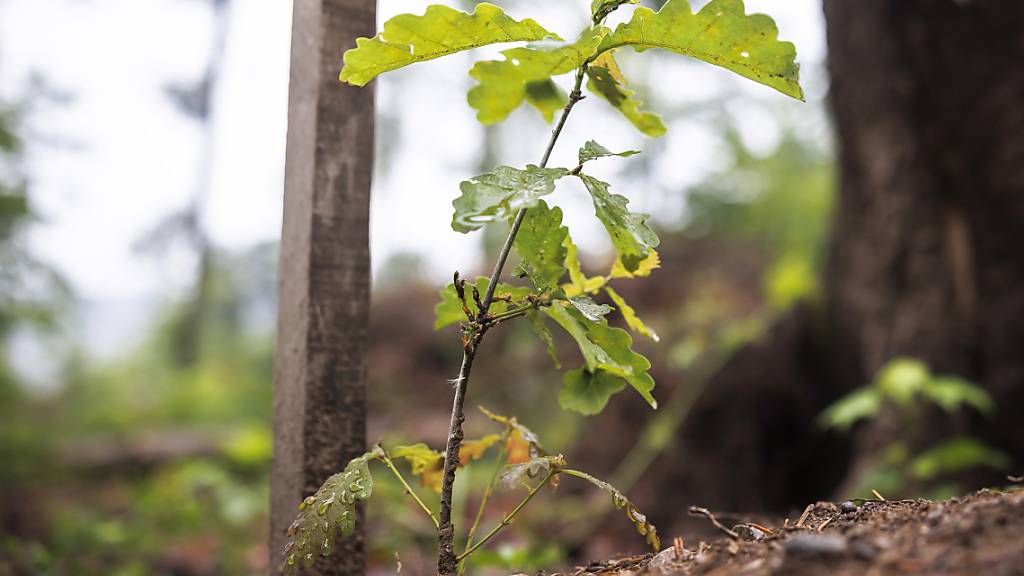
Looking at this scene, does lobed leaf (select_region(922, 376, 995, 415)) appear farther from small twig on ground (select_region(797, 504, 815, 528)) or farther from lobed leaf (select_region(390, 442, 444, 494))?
lobed leaf (select_region(390, 442, 444, 494))

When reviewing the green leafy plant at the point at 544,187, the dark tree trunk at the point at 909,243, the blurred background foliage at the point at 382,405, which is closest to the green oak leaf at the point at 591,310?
the green leafy plant at the point at 544,187

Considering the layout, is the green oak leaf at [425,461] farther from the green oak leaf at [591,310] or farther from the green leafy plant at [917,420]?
the green leafy plant at [917,420]

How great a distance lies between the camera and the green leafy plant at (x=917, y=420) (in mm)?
3080

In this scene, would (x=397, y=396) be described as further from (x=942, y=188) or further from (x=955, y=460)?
(x=955, y=460)

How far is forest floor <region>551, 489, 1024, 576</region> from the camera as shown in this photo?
89 centimetres

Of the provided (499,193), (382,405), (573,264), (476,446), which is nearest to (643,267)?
(573,264)

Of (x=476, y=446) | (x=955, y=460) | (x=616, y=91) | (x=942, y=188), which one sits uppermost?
(x=942, y=188)

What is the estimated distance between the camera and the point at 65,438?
9.05m

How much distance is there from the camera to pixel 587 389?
1306mm

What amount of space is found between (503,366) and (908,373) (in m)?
4.02

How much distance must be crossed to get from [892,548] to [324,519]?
80 cm

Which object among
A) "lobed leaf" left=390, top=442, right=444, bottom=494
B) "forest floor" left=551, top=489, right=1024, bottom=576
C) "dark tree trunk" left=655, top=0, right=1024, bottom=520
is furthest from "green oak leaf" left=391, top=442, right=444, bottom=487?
"dark tree trunk" left=655, top=0, right=1024, bottom=520

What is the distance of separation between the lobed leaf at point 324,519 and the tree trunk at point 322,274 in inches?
11.2

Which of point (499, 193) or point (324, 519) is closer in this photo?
point (499, 193)
